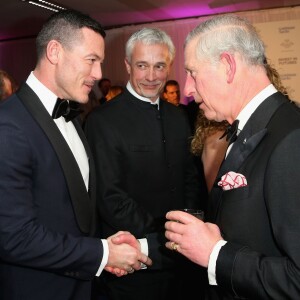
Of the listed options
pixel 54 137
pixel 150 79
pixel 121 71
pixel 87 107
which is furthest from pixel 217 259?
pixel 121 71

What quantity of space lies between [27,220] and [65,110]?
1.99 feet

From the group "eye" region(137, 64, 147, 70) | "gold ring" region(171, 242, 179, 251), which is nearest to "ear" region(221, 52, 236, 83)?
"gold ring" region(171, 242, 179, 251)

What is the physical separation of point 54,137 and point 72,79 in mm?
391

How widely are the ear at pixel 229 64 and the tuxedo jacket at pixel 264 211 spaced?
6.4 inches

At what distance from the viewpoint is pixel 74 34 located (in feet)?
6.79

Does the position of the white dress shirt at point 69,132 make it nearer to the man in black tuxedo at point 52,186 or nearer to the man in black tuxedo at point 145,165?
the man in black tuxedo at point 52,186

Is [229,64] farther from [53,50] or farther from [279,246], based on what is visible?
[53,50]

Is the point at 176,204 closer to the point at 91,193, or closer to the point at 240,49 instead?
the point at 91,193

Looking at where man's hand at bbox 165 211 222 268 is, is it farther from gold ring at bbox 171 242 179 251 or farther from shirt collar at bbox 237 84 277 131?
shirt collar at bbox 237 84 277 131

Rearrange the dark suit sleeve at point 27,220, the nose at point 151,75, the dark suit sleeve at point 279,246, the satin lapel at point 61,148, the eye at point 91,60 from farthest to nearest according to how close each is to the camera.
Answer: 1. the nose at point 151,75
2. the eye at point 91,60
3. the satin lapel at point 61,148
4. the dark suit sleeve at point 27,220
5. the dark suit sleeve at point 279,246

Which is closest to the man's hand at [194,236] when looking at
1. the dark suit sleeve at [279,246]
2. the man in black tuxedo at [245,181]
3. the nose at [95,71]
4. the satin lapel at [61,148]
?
the man in black tuxedo at [245,181]

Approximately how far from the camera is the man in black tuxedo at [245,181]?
1259 millimetres

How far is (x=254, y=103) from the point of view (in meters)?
1.56

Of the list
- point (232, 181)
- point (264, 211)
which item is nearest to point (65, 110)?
point (232, 181)
